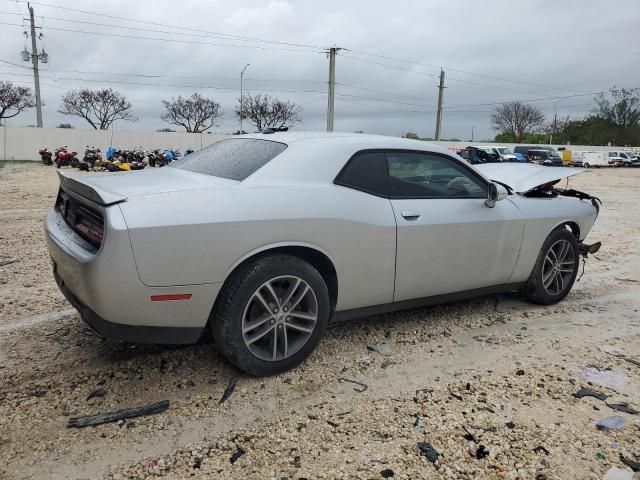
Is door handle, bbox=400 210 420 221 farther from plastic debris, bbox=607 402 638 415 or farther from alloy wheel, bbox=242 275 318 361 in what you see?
plastic debris, bbox=607 402 638 415

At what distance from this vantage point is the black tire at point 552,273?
4.40 m

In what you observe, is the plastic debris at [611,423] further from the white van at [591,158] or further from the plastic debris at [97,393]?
the white van at [591,158]

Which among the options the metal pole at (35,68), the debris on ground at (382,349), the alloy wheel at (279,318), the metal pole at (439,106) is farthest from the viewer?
the metal pole at (439,106)

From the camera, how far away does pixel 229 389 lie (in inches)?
116

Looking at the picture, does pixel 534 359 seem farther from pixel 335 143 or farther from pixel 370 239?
pixel 335 143

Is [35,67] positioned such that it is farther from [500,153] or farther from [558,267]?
[558,267]

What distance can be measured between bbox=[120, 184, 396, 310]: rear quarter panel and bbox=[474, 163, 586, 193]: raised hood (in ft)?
5.57

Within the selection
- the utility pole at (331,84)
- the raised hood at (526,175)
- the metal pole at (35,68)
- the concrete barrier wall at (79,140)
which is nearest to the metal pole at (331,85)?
the utility pole at (331,84)

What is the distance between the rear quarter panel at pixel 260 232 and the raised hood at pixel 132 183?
0.33 feet

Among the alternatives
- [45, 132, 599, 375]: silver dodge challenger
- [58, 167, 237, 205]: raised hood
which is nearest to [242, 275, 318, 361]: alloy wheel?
[45, 132, 599, 375]: silver dodge challenger

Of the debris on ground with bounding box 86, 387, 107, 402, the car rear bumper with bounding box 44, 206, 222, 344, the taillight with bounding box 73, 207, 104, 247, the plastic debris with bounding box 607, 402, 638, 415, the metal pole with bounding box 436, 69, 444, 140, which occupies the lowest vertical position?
the debris on ground with bounding box 86, 387, 107, 402

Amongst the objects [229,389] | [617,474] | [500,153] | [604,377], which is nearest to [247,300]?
[229,389]

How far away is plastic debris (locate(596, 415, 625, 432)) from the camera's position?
2650 millimetres

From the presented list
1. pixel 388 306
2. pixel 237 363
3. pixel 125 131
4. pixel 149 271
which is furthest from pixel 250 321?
pixel 125 131
